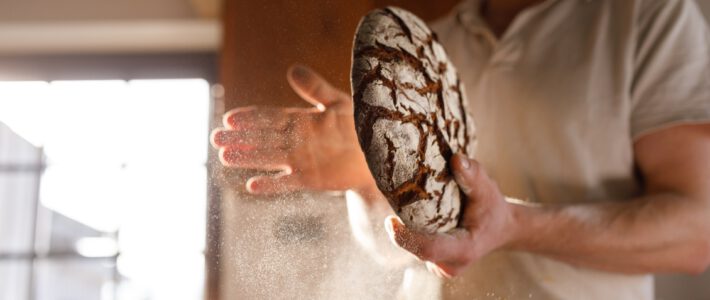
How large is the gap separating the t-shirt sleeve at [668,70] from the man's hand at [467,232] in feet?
0.73

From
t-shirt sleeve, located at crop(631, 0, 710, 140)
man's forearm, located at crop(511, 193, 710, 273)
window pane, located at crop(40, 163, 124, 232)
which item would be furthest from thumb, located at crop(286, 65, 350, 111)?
t-shirt sleeve, located at crop(631, 0, 710, 140)

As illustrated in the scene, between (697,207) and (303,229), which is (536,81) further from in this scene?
(303,229)

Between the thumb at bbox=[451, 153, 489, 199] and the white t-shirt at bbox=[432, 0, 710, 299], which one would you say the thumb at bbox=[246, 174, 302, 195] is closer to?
the thumb at bbox=[451, 153, 489, 199]

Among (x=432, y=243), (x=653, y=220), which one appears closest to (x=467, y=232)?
(x=432, y=243)

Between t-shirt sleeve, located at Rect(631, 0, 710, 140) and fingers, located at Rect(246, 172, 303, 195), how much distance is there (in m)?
0.40

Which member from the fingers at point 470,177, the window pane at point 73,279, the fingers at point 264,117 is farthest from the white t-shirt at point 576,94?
the window pane at point 73,279

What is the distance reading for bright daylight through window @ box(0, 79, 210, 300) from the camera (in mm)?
272

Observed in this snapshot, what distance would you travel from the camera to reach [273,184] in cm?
34

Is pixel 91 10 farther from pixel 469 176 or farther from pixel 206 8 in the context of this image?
pixel 469 176

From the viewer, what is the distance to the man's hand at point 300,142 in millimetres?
326

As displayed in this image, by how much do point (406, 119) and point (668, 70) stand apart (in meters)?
0.40

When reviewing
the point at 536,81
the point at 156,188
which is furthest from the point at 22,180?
the point at 536,81

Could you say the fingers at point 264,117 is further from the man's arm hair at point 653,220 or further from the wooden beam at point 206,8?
the man's arm hair at point 653,220

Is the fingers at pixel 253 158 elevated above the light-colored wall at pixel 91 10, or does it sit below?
below
